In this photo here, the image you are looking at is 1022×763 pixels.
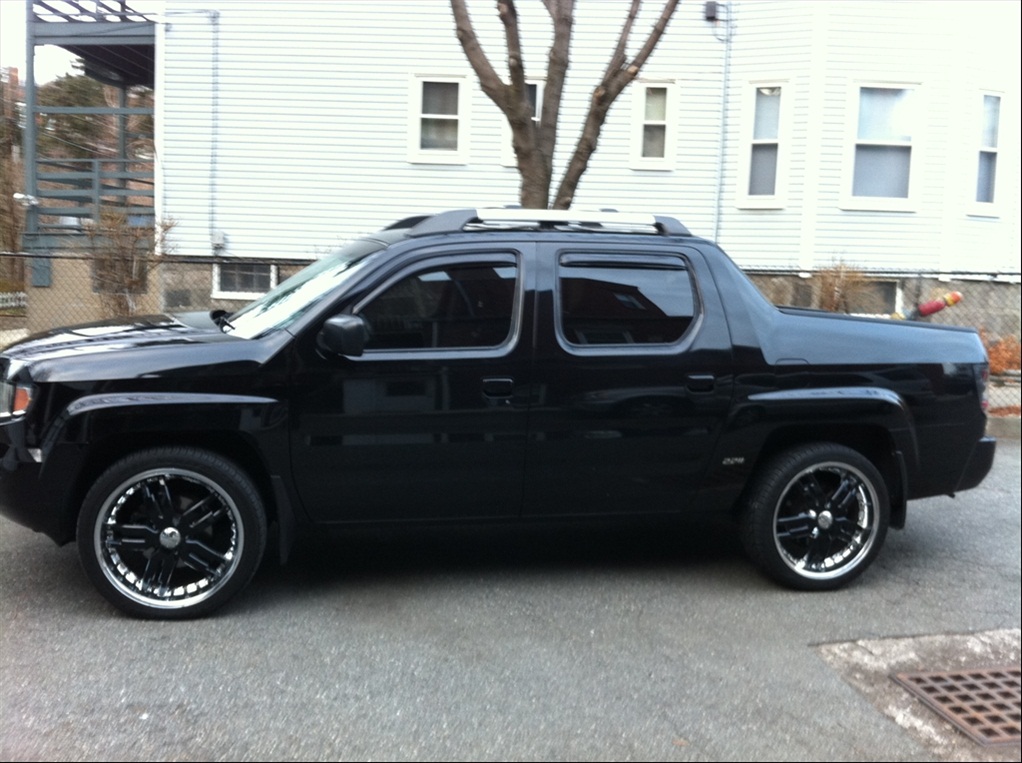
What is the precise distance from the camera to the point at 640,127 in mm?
15906

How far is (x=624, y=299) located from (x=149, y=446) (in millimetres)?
2312

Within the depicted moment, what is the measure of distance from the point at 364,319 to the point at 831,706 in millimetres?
2553

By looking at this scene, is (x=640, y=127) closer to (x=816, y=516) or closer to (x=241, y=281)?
(x=241, y=281)

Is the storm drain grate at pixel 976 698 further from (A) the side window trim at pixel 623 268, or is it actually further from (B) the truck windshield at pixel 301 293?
(B) the truck windshield at pixel 301 293

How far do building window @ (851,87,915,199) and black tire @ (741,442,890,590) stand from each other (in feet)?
36.7

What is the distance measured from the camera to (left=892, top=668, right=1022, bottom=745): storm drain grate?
12.4ft

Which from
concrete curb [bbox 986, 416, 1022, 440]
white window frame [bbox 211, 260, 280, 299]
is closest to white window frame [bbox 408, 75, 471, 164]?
white window frame [bbox 211, 260, 280, 299]

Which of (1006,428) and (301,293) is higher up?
(301,293)

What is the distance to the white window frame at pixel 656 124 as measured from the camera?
1581 centimetres

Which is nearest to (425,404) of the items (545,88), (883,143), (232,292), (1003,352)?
(545,88)

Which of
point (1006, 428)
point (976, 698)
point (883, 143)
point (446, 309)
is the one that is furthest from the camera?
point (883, 143)

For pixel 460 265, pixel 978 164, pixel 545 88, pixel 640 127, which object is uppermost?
pixel 640 127

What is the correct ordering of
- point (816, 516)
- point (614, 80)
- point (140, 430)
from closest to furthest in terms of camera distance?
1. point (140, 430)
2. point (816, 516)
3. point (614, 80)

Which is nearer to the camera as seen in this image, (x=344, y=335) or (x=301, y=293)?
(x=344, y=335)
